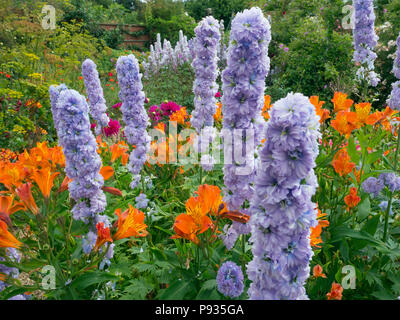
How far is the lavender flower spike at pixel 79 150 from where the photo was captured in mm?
1670

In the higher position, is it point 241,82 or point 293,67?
point 293,67

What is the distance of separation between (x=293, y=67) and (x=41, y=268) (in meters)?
8.19

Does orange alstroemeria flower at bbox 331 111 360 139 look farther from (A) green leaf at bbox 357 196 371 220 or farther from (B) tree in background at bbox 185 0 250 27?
(B) tree in background at bbox 185 0 250 27

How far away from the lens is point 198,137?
9.55 ft

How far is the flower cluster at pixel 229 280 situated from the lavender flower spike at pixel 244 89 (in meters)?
0.24

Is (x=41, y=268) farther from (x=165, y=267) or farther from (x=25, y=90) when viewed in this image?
(x=25, y=90)

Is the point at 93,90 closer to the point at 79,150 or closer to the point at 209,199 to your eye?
the point at 79,150

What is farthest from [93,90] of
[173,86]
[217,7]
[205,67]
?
[217,7]

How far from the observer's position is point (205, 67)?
2730 millimetres

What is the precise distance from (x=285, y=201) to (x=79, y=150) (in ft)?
3.71

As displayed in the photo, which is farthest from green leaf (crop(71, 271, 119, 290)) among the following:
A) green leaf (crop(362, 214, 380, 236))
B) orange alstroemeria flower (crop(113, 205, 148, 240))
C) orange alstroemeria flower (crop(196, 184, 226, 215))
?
green leaf (crop(362, 214, 380, 236))

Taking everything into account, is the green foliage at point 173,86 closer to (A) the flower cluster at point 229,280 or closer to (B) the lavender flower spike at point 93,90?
(B) the lavender flower spike at point 93,90

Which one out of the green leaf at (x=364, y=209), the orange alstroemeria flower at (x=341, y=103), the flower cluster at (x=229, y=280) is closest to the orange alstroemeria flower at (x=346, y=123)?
the orange alstroemeria flower at (x=341, y=103)
